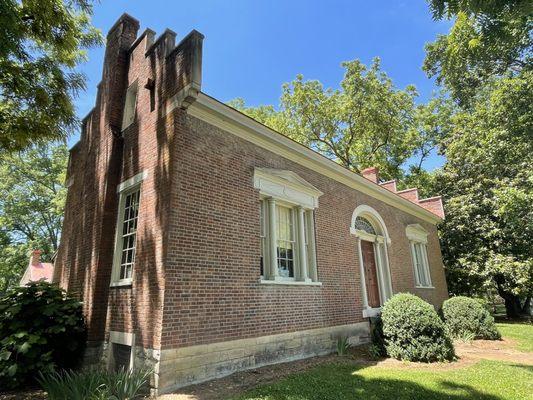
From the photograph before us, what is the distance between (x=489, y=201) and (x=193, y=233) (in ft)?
63.1

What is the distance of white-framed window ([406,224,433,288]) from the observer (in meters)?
16.3

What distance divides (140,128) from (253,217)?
11.7ft

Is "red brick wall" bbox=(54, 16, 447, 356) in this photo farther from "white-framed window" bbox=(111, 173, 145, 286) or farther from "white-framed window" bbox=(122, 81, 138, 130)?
"white-framed window" bbox=(111, 173, 145, 286)

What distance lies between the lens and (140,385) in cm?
580

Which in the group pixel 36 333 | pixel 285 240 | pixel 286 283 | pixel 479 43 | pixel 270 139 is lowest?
pixel 36 333

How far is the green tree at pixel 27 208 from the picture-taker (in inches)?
1261

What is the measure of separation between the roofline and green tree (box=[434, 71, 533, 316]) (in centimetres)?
612

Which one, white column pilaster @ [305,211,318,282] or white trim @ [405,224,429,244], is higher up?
white trim @ [405,224,429,244]

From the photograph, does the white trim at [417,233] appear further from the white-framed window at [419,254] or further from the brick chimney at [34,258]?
the brick chimney at [34,258]

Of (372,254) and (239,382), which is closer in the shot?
(239,382)

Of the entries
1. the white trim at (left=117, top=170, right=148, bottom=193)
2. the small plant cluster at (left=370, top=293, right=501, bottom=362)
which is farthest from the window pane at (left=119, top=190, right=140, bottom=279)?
the small plant cluster at (left=370, top=293, right=501, bottom=362)

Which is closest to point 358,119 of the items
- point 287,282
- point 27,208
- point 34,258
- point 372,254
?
point 372,254

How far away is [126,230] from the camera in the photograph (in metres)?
8.47

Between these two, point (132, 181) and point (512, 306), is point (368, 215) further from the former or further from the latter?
point (512, 306)
